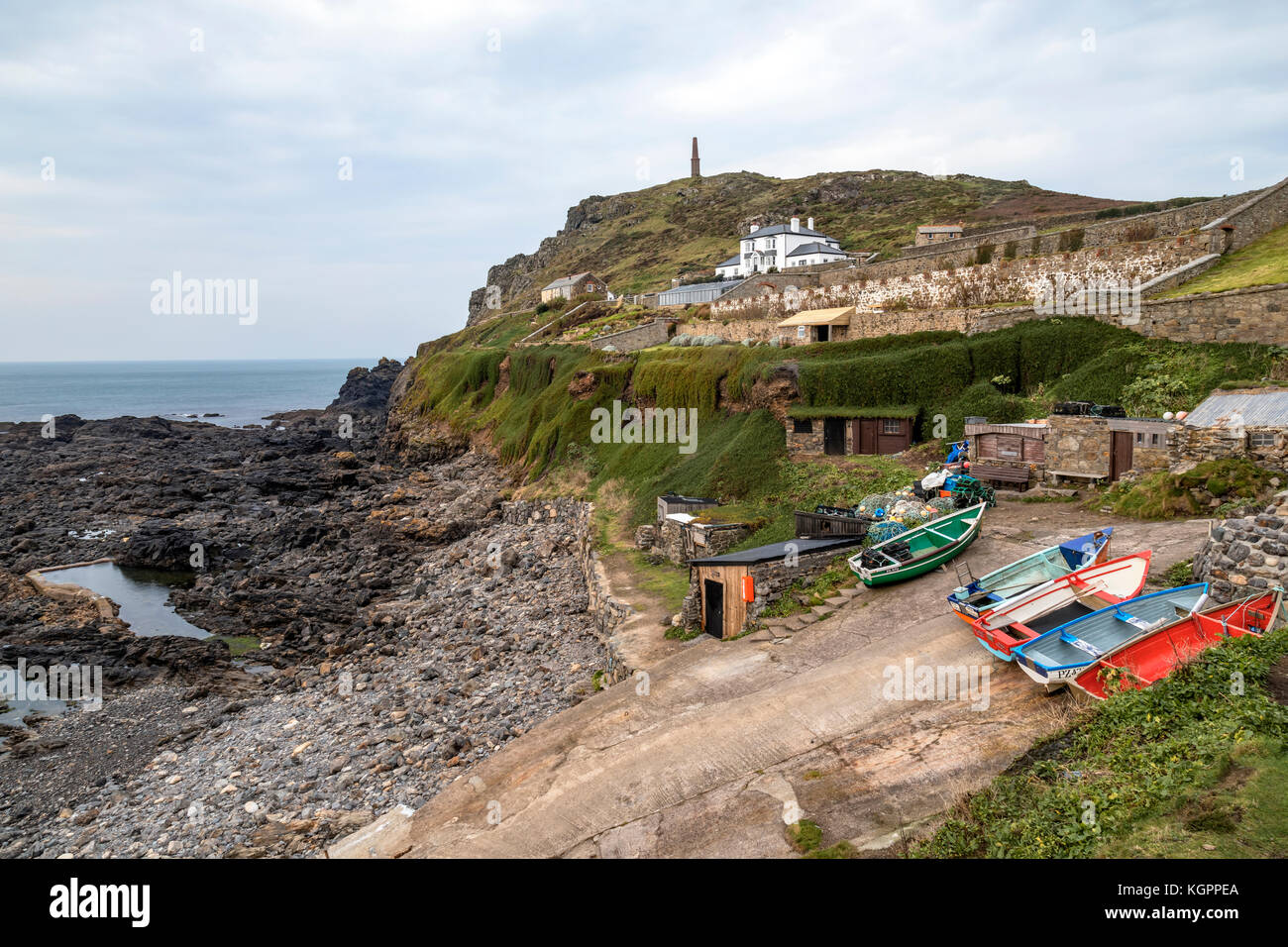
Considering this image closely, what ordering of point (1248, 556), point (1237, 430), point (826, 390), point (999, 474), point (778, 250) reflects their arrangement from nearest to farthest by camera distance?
point (1248, 556)
point (1237, 430)
point (999, 474)
point (826, 390)
point (778, 250)

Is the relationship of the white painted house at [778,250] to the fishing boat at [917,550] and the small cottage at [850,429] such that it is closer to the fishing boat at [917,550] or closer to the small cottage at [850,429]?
the small cottage at [850,429]

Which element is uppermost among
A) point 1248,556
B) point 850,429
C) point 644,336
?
point 644,336

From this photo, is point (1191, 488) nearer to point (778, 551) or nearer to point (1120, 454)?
point (1120, 454)

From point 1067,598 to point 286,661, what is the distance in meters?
23.3

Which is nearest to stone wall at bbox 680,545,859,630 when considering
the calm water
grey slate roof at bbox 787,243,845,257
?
the calm water

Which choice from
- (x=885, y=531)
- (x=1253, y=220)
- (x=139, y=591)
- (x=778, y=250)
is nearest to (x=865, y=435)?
(x=885, y=531)

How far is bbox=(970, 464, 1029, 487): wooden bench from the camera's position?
2103 cm

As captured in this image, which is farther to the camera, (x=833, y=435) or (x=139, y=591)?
(x=139, y=591)

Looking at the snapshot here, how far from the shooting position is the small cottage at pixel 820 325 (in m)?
33.7

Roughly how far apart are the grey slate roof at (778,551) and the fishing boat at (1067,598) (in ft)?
17.8

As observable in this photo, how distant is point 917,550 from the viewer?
16.7 metres

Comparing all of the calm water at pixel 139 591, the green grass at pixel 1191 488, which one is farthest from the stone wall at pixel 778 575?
the calm water at pixel 139 591

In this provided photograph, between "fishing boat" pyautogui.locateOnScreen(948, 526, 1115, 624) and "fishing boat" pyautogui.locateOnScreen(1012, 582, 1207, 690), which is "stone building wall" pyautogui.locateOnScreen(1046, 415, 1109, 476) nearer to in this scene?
"fishing boat" pyautogui.locateOnScreen(948, 526, 1115, 624)

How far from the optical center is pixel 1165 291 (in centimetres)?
2427
